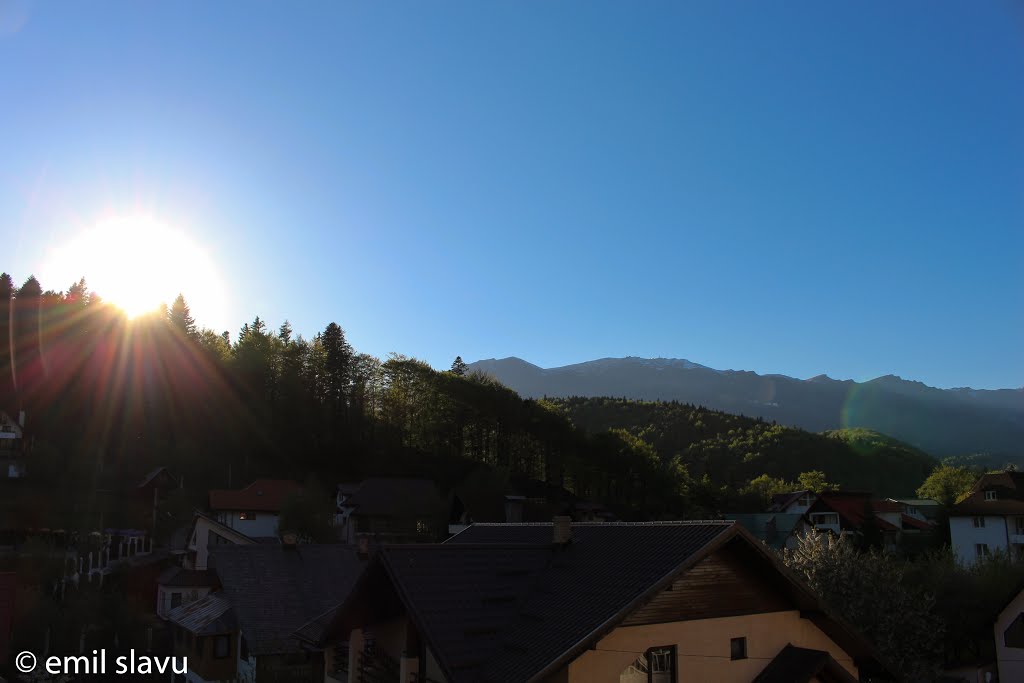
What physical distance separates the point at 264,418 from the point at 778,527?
177ft

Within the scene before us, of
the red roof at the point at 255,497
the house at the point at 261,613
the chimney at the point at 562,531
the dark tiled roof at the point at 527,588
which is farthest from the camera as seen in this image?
the red roof at the point at 255,497

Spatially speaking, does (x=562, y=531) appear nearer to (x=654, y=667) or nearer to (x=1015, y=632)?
(x=654, y=667)

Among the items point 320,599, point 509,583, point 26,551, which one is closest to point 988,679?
point 509,583

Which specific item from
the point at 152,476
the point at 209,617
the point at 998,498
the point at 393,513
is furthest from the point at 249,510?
the point at 998,498

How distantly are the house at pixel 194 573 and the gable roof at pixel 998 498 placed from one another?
162 ft

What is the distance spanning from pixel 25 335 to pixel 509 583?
7607cm

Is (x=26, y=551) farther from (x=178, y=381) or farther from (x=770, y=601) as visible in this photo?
(x=770, y=601)

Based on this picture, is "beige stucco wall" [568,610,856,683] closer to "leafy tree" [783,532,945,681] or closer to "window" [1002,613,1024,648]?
"leafy tree" [783,532,945,681]

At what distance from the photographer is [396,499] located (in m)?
62.7

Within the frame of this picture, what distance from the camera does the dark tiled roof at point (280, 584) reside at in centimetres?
2630

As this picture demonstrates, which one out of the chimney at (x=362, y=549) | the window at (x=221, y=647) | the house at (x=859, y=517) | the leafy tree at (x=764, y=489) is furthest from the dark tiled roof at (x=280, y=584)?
the leafy tree at (x=764, y=489)

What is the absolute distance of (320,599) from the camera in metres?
28.9

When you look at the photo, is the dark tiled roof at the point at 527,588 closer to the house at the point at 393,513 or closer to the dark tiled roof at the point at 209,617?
the dark tiled roof at the point at 209,617

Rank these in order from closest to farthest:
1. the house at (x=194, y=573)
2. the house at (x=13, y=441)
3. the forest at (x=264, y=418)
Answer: the house at (x=194, y=573) → the house at (x=13, y=441) → the forest at (x=264, y=418)
